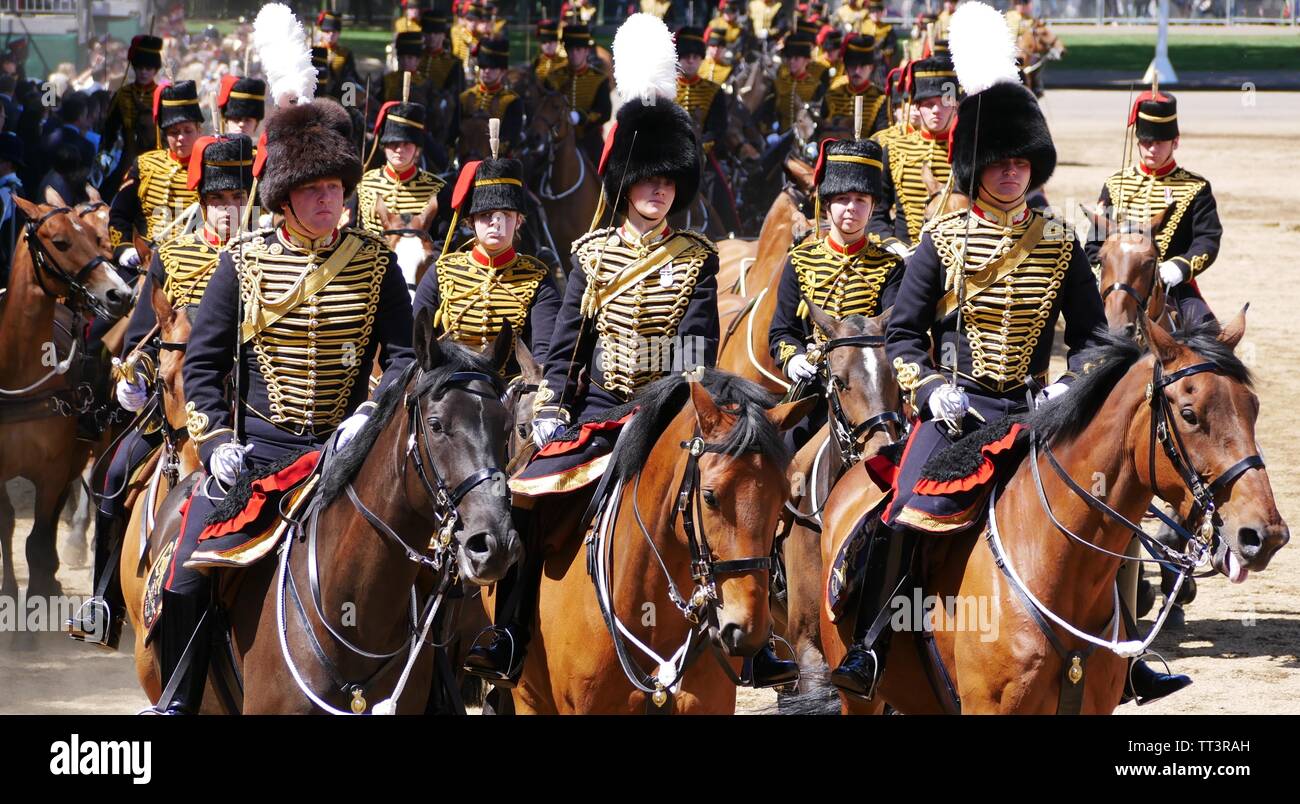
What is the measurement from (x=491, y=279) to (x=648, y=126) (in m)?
1.77

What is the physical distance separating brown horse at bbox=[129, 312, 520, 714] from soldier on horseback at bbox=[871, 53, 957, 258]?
617cm

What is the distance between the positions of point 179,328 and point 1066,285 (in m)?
3.83

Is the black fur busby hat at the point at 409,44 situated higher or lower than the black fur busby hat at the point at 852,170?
higher

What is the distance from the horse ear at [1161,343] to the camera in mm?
5614

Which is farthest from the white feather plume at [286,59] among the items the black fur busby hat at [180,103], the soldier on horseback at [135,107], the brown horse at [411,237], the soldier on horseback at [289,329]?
the soldier on horseback at [135,107]

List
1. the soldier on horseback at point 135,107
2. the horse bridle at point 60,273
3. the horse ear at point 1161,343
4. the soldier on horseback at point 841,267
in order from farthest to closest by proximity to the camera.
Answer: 1. the soldier on horseback at point 135,107
2. the horse bridle at point 60,273
3. the soldier on horseback at point 841,267
4. the horse ear at point 1161,343

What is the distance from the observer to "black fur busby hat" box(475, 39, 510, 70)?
62.0 ft

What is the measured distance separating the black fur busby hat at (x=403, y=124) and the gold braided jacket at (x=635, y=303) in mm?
5896

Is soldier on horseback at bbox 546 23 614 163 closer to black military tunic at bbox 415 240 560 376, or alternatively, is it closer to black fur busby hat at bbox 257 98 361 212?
black military tunic at bbox 415 240 560 376

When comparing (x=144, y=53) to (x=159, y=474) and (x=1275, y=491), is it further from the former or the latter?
(x=1275, y=491)

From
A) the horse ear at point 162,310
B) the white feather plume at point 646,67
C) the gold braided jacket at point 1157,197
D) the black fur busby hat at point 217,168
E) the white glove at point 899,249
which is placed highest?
the white feather plume at point 646,67

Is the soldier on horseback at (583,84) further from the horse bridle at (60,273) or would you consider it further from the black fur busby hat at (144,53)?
the horse bridle at (60,273)

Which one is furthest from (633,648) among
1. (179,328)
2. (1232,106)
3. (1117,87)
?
(1117,87)

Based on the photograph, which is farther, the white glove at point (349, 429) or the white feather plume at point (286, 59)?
the white feather plume at point (286, 59)
